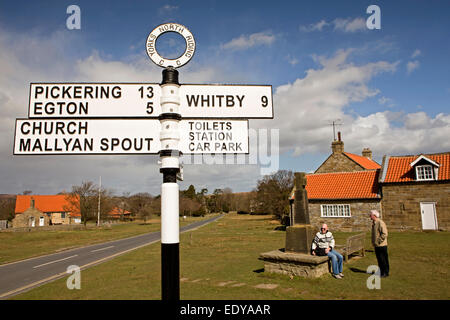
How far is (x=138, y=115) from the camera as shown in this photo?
2828 mm

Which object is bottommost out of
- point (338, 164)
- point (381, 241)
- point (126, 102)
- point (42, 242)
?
point (42, 242)

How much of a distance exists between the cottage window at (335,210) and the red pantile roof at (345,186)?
2.87ft

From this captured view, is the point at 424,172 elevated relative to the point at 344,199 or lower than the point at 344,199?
elevated

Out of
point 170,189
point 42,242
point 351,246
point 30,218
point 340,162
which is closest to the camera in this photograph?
point 170,189

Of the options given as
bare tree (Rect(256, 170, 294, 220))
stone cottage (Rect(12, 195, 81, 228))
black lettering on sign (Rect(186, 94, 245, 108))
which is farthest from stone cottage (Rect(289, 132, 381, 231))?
stone cottage (Rect(12, 195, 81, 228))

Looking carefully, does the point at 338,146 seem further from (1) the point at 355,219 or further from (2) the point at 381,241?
(2) the point at 381,241

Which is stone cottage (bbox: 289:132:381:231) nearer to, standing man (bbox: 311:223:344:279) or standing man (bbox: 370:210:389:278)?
standing man (bbox: 370:210:389:278)

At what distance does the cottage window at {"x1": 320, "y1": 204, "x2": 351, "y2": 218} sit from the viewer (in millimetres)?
26022

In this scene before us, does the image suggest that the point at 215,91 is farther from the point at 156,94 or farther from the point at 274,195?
the point at 274,195

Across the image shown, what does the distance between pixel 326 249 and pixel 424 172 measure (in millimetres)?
20421

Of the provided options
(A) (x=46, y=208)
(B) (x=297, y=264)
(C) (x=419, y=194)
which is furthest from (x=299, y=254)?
(A) (x=46, y=208)

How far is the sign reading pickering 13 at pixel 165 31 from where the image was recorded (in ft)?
8.87

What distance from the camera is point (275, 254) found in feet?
28.1

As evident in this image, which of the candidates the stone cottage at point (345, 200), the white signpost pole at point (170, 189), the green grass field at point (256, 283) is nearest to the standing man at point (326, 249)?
the green grass field at point (256, 283)
